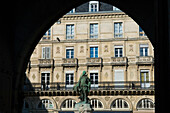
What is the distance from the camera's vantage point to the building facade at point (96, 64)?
4053 cm

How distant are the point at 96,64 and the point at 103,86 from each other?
259 cm

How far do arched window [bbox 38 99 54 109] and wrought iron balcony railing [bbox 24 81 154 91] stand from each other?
1.34 m

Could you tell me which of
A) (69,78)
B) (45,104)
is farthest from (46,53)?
(45,104)

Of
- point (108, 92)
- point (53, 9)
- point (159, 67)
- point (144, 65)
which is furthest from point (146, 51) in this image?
point (159, 67)

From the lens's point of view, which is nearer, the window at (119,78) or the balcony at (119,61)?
the window at (119,78)

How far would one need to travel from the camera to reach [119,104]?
40.3m

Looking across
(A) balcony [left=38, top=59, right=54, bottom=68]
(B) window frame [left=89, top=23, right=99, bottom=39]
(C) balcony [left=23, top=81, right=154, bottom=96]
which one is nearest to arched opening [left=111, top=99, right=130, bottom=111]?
(C) balcony [left=23, top=81, right=154, bottom=96]

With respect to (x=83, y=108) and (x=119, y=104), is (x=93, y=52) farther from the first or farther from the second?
(x=83, y=108)

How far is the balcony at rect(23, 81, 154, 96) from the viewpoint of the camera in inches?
1590

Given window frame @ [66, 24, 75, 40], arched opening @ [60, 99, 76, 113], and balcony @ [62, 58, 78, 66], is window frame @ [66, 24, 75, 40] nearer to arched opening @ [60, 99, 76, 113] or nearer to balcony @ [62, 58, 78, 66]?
Result: balcony @ [62, 58, 78, 66]

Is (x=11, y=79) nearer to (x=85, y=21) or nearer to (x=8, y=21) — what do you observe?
(x=8, y=21)

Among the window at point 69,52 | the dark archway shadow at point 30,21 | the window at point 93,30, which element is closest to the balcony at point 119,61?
the window at point 93,30

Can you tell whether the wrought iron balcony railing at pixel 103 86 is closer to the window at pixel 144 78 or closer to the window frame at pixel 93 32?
the window at pixel 144 78

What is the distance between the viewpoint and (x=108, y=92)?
4084 centimetres
